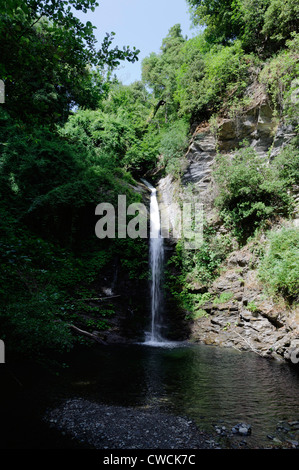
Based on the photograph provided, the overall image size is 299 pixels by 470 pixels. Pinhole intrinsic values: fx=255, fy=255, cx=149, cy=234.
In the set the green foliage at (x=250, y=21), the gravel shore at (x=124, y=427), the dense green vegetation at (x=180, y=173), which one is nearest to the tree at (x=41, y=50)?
the dense green vegetation at (x=180, y=173)

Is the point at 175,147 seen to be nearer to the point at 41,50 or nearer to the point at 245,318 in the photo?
the point at 245,318

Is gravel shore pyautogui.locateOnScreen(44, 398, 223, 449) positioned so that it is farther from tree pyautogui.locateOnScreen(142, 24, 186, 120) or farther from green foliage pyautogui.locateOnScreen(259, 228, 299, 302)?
tree pyautogui.locateOnScreen(142, 24, 186, 120)

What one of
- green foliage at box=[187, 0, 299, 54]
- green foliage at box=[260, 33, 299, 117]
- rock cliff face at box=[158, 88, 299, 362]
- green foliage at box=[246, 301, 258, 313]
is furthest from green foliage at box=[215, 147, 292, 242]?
green foliage at box=[187, 0, 299, 54]

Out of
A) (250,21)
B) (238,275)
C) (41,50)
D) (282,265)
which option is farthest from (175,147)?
(41,50)

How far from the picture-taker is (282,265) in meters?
8.01

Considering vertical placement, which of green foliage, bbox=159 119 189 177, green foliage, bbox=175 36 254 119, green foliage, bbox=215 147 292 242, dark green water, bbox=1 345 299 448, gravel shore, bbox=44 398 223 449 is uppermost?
green foliage, bbox=175 36 254 119

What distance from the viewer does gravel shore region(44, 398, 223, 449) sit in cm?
337

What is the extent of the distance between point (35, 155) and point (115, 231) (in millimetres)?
5205

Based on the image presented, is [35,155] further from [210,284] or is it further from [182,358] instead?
[182,358]

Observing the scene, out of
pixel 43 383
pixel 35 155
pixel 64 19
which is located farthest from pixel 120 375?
pixel 35 155

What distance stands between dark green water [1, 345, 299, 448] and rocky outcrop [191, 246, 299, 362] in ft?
2.00

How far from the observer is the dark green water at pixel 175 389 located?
3.92m

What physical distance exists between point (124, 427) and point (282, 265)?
6.51 m

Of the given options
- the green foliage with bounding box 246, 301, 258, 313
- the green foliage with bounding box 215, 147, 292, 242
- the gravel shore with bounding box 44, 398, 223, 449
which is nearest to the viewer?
the gravel shore with bounding box 44, 398, 223, 449
